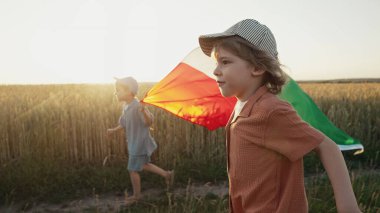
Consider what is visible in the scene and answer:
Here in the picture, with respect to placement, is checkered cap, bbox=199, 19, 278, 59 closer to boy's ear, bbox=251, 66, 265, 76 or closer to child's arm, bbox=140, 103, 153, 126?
boy's ear, bbox=251, 66, 265, 76

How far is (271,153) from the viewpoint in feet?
4.79

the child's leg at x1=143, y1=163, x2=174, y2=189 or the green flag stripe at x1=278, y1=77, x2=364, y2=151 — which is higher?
the green flag stripe at x1=278, y1=77, x2=364, y2=151

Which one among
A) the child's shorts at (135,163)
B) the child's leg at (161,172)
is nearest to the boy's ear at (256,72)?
the child's shorts at (135,163)

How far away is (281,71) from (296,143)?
377 mm

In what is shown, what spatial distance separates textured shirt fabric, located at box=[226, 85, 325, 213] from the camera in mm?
1402

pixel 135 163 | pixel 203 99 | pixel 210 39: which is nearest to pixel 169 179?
pixel 135 163

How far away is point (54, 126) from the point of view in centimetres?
588

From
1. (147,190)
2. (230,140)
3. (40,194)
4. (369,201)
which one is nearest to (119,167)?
(147,190)

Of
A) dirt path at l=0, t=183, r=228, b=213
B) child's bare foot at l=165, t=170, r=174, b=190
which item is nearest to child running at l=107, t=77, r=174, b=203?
dirt path at l=0, t=183, r=228, b=213

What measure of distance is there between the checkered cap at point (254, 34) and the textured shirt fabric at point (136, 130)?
2903 millimetres

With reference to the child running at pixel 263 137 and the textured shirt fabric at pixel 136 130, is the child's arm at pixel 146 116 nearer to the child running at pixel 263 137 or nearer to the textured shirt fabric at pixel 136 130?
the textured shirt fabric at pixel 136 130

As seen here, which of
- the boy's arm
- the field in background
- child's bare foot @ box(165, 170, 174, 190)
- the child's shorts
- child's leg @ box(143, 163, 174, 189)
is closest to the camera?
→ the boy's arm

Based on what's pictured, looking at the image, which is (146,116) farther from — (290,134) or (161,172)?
(290,134)

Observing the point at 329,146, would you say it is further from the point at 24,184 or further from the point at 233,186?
the point at 24,184
